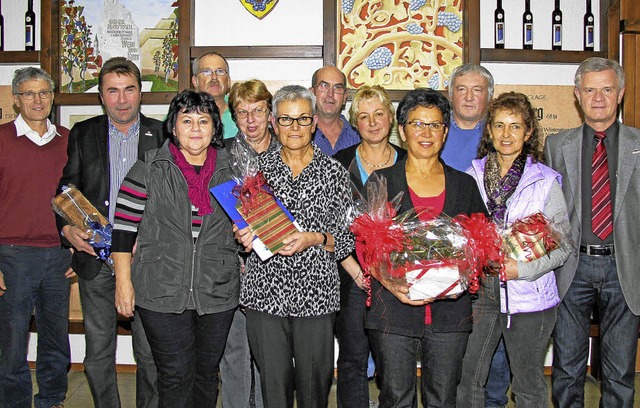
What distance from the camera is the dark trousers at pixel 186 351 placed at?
285 cm

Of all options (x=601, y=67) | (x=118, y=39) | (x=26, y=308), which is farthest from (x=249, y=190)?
(x=118, y=39)

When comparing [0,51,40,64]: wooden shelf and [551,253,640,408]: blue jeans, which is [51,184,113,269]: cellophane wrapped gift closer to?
[0,51,40,64]: wooden shelf

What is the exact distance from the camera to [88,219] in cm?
317

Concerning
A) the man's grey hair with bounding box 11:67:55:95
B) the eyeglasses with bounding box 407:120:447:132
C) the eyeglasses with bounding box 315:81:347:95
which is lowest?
the eyeglasses with bounding box 407:120:447:132

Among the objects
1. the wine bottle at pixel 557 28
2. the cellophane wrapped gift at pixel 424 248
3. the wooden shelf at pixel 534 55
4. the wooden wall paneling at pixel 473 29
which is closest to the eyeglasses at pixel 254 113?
the cellophane wrapped gift at pixel 424 248

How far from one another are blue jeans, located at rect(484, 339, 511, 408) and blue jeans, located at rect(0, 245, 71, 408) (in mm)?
2584

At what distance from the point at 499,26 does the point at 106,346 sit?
349 centimetres

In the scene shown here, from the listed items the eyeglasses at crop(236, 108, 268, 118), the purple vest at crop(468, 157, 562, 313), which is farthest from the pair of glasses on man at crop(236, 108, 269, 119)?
the purple vest at crop(468, 157, 562, 313)

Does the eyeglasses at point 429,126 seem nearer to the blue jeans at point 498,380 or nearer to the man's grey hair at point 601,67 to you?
the man's grey hair at point 601,67

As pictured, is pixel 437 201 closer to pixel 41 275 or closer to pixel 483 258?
pixel 483 258

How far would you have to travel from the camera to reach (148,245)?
112 inches

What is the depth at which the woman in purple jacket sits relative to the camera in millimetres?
2947

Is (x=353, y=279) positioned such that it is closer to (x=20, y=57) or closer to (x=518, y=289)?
(x=518, y=289)

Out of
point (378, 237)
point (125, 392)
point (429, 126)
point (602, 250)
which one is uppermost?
point (429, 126)
